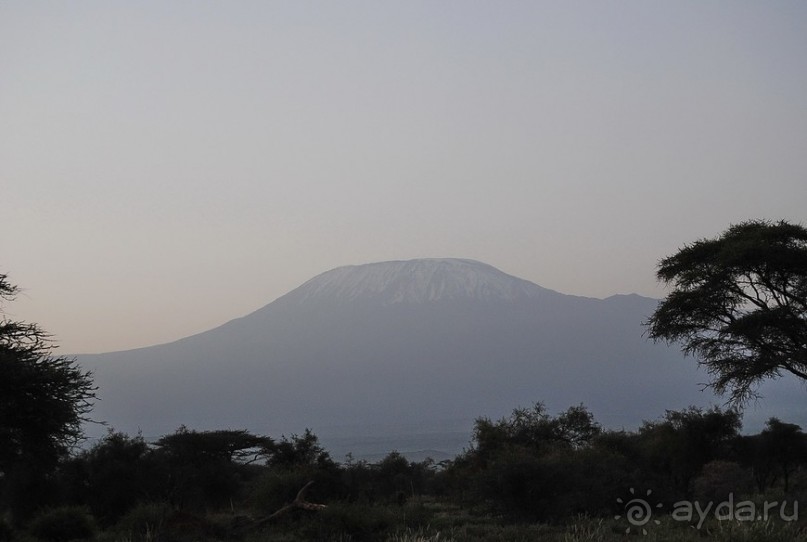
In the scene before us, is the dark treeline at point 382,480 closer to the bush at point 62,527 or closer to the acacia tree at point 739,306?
the bush at point 62,527

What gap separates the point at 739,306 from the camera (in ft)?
84.1

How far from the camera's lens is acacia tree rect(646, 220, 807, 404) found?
78.5ft

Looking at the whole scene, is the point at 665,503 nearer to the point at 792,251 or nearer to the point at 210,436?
the point at 792,251

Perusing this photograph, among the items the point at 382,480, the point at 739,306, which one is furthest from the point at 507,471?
the point at 382,480

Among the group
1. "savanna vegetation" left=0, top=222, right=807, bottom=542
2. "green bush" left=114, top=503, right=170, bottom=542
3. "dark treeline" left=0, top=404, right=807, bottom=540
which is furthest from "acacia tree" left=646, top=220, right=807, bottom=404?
"green bush" left=114, top=503, right=170, bottom=542

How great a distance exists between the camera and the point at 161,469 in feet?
101

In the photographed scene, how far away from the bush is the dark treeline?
33 mm

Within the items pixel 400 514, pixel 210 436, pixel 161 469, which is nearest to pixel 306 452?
pixel 210 436

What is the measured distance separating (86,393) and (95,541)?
3245 millimetres

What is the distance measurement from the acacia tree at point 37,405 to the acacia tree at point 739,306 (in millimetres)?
16207

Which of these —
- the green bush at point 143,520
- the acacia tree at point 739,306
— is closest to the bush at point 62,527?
the green bush at point 143,520

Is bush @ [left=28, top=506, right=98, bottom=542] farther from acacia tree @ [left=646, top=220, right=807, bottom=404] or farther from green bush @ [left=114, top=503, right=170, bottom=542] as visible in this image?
acacia tree @ [left=646, top=220, right=807, bottom=404]

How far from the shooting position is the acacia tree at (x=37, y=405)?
18859 mm

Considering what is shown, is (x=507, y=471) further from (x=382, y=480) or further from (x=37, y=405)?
(x=382, y=480)
